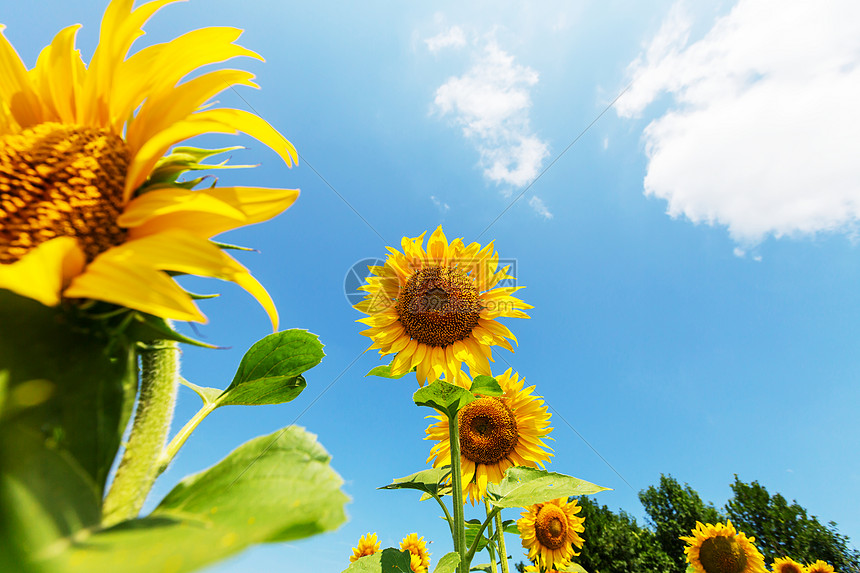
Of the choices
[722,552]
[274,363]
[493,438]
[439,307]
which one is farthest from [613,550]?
[274,363]

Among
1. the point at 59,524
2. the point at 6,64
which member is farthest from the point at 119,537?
the point at 6,64

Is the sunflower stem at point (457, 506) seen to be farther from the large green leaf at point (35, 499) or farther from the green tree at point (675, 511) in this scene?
the green tree at point (675, 511)

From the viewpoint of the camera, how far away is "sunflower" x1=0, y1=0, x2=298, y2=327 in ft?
1.98

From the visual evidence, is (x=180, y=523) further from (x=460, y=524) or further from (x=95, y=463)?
(x=460, y=524)

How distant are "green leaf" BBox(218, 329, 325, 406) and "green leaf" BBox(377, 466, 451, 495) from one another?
2098 millimetres

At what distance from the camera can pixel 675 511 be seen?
40594 mm

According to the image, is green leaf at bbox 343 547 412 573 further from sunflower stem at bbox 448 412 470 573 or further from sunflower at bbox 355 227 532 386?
sunflower at bbox 355 227 532 386

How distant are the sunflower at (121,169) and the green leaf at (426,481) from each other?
8.35ft

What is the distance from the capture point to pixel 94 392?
0.56 meters

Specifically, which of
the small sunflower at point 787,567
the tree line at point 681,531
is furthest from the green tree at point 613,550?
the small sunflower at point 787,567

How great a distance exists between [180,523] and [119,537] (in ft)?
0.19

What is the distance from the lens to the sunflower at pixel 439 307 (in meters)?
3.48

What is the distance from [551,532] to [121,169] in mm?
7309

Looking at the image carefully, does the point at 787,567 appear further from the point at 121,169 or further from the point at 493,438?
the point at 121,169
